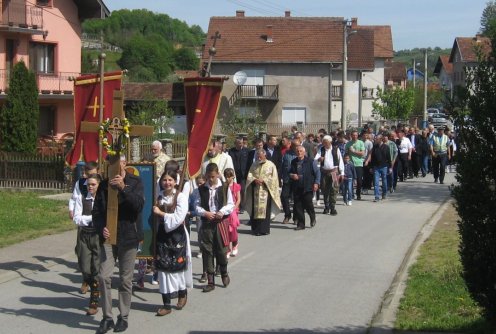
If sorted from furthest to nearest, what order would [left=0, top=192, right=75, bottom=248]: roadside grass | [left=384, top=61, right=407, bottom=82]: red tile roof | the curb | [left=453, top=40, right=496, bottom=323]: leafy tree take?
[left=384, top=61, right=407, bottom=82]: red tile roof < [left=0, top=192, right=75, bottom=248]: roadside grass < the curb < [left=453, top=40, right=496, bottom=323]: leafy tree

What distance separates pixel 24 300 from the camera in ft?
35.1

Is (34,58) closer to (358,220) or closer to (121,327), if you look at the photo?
(358,220)

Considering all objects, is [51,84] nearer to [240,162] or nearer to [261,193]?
[240,162]

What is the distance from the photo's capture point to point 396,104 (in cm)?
6109

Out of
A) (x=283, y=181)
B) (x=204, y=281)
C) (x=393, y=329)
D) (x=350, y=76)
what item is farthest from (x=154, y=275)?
(x=350, y=76)

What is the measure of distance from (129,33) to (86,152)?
355 ft

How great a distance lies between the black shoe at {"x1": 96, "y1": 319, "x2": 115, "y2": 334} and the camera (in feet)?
29.6

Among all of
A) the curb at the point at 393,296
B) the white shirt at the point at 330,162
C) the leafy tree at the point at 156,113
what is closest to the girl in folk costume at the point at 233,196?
the curb at the point at 393,296

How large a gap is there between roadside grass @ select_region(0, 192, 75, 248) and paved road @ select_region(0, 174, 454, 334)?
1.94 feet

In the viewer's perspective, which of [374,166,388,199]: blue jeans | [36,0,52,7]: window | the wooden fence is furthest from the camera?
[36,0,52,7]: window

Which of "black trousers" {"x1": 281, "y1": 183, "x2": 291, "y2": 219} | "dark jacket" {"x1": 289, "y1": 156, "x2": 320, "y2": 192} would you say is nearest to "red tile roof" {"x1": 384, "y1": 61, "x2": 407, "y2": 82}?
"black trousers" {"x1": 281, "y1": 183, "x2": 291, "y2": 219}

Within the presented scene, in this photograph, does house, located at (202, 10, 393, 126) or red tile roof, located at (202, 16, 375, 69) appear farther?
red tile roof, located at (202, 16, 375, 69)

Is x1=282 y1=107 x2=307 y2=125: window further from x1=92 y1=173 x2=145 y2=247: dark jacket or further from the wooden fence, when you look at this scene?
x1=92 y1=173 x2=145 y2=247: dark jacket

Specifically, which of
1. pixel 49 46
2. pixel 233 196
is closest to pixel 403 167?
pixel 233 196
